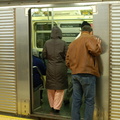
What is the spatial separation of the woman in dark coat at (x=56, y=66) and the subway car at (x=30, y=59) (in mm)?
387

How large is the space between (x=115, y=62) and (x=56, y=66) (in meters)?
1.33

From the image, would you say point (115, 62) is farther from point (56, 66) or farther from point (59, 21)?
point (59, 21)

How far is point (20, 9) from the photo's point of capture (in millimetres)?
4691

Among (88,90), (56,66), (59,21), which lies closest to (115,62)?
(88,90)

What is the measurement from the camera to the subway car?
13.6 ft

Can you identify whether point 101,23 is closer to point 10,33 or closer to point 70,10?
point 10,33

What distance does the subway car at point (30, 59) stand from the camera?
4160 mm

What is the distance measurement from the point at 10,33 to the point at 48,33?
2.68 m

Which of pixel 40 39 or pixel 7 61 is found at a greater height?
pixel 40 39

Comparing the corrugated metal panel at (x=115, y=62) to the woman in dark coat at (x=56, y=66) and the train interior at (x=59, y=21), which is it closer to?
the woman in dark coat at (x=56, y=66)

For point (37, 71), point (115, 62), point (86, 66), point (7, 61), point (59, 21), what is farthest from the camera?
point (59, 21)

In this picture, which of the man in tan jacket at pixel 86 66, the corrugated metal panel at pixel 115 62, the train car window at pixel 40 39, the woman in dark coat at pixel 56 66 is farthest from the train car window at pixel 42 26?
the corrugated metal panel at pixel 115 62

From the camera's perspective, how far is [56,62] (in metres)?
4.93

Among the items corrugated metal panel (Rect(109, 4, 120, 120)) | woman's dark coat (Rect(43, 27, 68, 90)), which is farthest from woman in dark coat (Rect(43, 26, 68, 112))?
corrugated metal panel (Rect(109, 4, 120, 120))
